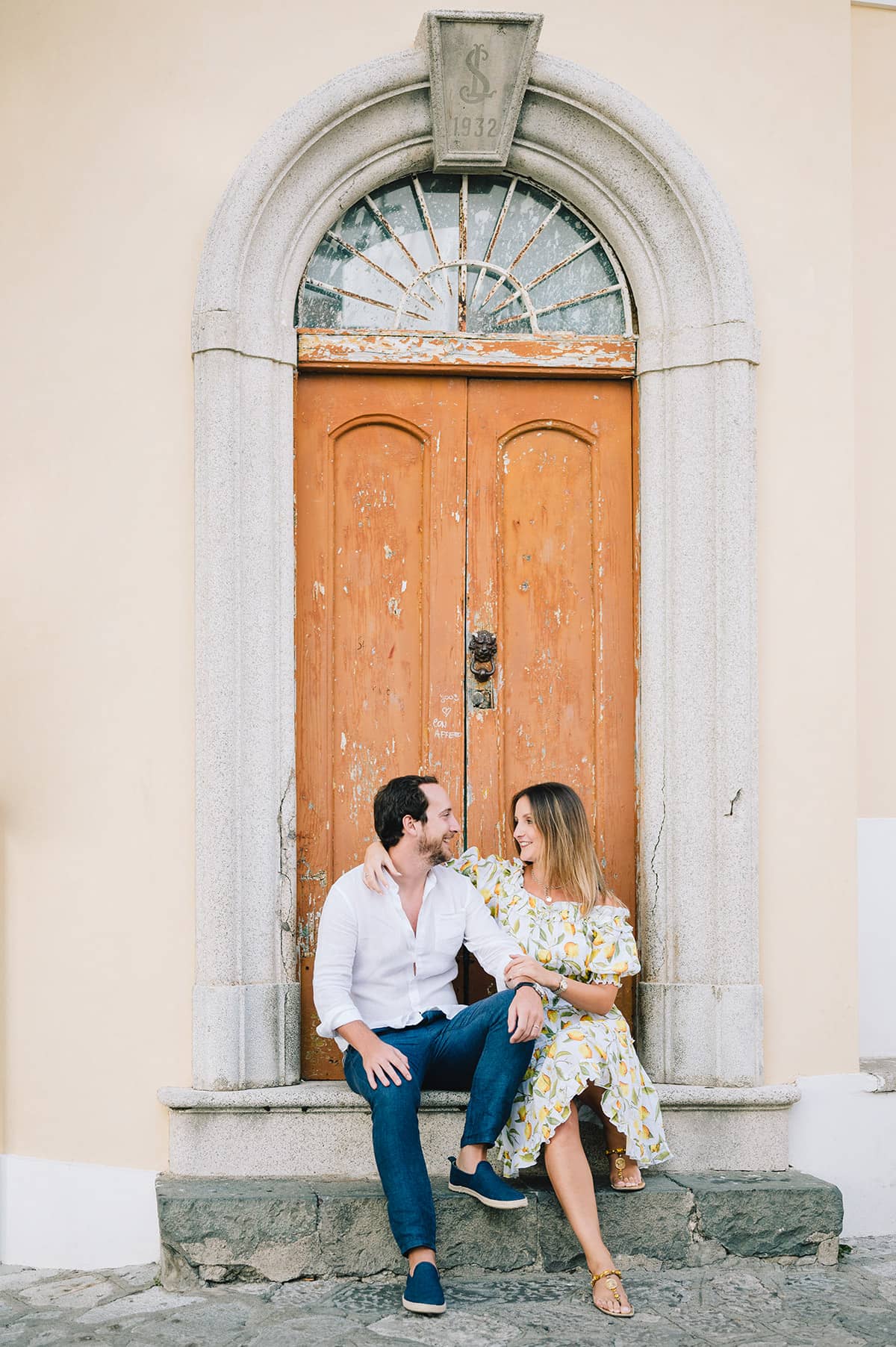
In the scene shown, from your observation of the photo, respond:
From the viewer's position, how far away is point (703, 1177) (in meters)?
4.13

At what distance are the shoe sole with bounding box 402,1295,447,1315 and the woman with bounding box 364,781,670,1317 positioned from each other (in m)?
0.44

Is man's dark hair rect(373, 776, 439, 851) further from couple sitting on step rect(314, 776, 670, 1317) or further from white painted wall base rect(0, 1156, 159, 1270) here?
white painted wall base rect(0, 1156, 159, 1270)

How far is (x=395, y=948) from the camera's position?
13.1ft

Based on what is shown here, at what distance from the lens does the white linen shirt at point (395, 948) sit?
3.92 meters

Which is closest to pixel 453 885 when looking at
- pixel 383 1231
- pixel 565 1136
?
pixel 565 1136

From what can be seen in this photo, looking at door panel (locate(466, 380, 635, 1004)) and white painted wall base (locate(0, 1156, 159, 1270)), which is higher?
door panel (locate(466, 380, 635, 1004))

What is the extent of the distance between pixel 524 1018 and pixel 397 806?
0.74m

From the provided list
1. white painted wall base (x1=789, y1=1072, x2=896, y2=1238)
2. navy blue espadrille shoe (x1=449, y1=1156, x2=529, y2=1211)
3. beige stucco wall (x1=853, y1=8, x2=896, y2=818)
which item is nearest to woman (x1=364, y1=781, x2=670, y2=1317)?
navy blue espadrille shoe (x1=449, y1=1156, x2=529, y2=1211)

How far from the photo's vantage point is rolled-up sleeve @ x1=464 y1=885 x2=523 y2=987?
4016 millimetres

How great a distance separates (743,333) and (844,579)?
909 millimetres

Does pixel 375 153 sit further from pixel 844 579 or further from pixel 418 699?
pixel 844 579

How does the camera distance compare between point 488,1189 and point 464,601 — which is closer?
point 488,1189

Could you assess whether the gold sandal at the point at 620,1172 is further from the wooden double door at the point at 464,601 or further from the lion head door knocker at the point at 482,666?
the lion head door knocker at the point at 482,666

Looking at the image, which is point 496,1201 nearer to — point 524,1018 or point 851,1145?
point 524,1018
